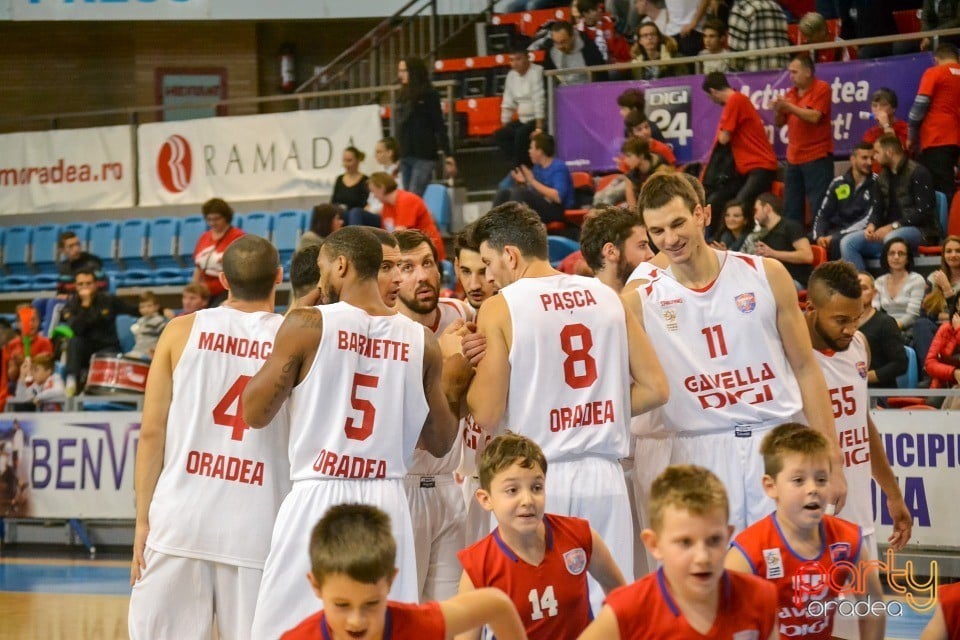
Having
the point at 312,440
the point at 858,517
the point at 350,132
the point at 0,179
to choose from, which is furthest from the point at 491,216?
the point at 0,179

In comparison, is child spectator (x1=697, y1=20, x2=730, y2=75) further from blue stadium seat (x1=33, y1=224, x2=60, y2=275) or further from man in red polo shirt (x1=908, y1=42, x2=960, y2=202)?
blue stadium seat (x1=33, y1=224, x2=60, y2=275)

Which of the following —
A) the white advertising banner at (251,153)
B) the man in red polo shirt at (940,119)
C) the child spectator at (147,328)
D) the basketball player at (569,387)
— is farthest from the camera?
the white advertising banner at (251,153)

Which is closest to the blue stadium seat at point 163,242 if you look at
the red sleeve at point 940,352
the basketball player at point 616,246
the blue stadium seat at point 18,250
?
the blue stadium seat at point 18,250

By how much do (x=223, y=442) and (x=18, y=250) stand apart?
615 inches

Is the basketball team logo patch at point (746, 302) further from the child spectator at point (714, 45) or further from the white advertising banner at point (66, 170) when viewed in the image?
the white advertising banner at point (66, 170)

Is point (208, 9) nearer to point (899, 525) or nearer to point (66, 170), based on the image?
point (66, 170)

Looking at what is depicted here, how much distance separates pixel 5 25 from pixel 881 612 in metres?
22.3

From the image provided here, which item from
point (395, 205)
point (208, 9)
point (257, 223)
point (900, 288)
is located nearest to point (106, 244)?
point (257, 223)

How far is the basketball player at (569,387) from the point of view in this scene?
5.61 metres

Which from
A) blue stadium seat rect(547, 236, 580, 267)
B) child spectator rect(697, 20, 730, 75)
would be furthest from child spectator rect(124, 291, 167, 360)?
child spectator rect(697, 20, 730, 75)

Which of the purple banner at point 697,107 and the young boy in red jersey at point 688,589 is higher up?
the purple banner at point 697,107

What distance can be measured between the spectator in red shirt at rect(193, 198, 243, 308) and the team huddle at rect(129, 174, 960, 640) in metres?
8.79

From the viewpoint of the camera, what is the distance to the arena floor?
9.09m

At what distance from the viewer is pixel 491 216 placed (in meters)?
5.81
